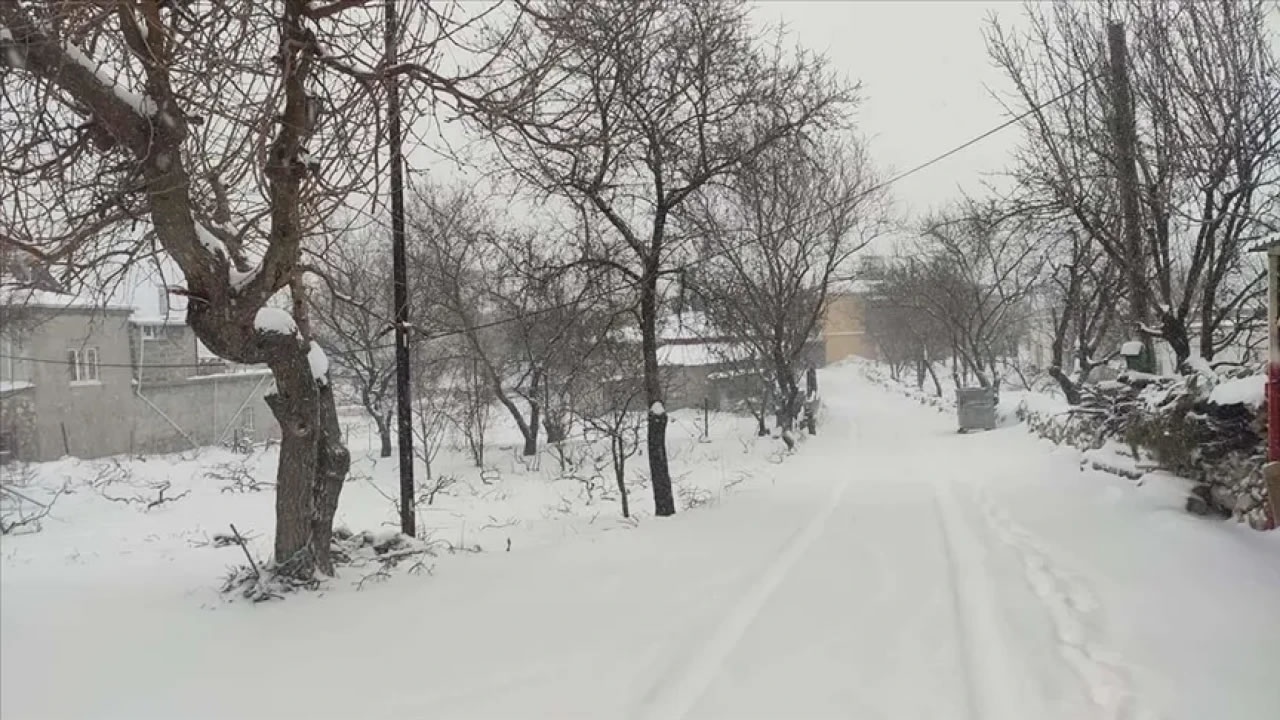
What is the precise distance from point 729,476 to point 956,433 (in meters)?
9.12

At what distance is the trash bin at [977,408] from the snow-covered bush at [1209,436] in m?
13.5

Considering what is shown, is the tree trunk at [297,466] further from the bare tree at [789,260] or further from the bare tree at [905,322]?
the bare tree at [905,322]

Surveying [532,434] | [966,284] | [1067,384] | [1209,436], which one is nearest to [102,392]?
[1209,436]

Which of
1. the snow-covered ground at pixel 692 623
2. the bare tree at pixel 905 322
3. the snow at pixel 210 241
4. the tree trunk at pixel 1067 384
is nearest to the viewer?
the snow-covered ground at pixel 692 623

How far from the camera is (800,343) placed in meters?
21.8

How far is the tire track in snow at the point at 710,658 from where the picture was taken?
363cm

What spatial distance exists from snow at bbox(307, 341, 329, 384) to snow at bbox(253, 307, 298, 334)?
260mm

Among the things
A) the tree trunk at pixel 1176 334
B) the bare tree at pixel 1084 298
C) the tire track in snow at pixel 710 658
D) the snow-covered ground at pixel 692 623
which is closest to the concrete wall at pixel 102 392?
the snow-covered ground at pixel 692 623

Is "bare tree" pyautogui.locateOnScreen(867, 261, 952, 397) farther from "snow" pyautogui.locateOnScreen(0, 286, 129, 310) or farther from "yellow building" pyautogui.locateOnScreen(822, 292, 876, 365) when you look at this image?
"snow" pyautogui.locateOnScreen(0, 286, 129, 310)

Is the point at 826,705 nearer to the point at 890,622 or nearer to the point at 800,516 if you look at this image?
the point at 890,622

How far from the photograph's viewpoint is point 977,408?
2180cm

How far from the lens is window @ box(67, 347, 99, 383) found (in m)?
4.00

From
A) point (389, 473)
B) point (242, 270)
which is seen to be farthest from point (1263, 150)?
point (389, 473)

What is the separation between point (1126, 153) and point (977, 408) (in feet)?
45.2
